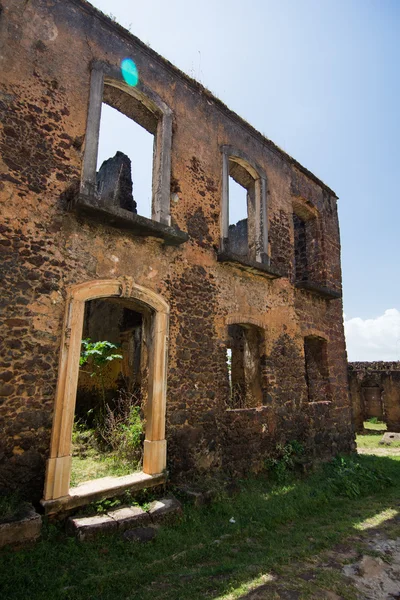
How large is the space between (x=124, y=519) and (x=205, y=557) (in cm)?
100

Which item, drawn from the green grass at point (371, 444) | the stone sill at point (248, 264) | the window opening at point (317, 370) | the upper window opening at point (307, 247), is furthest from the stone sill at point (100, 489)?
the green grass at point (371, 444)

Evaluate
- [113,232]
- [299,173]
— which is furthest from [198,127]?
[299,173]

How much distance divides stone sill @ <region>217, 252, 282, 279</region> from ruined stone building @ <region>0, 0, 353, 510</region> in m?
0.03

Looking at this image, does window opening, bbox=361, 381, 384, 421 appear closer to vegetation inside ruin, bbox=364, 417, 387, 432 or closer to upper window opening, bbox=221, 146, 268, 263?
vegetation inside ruin, bbox=364, 417, 387, 432

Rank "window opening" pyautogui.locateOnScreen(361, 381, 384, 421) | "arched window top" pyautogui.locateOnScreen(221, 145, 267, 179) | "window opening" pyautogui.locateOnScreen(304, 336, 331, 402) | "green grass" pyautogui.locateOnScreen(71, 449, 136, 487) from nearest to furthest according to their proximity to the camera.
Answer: "green grass" pyautogui.locateOnScreen(71, 449, 136, 487) < "arched window top" pyautogui.locateOnScreen(221, 145, 267, 179) < "window opening" pyautogui.locateOnScreen(304, 336, 331, 402) < "window opening" pyautogui.locateOnScreen(361, 381, 384, 421)

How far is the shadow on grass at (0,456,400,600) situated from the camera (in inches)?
122

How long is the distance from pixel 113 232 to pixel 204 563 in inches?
171

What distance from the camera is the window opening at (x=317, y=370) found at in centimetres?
915

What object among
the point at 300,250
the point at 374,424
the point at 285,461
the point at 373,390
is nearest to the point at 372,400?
the point at 373,390

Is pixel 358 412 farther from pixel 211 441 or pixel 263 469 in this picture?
pixel 211 441

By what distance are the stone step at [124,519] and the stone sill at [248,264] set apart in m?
4.08

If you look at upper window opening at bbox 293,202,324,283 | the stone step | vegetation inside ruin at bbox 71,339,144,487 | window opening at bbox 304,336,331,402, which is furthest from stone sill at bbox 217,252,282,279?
the stone step

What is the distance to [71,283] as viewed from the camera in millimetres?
4789

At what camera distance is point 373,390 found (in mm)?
17188
